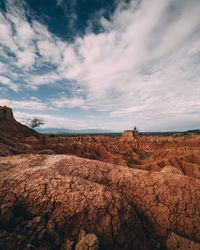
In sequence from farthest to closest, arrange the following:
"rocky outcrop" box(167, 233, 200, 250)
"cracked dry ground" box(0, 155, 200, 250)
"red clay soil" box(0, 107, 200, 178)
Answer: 1. "red clay soil" box(0, 107, 200, 178)
2. "rocky outcrop" box(167, 233, 200, 250)
3. "cracked dry ground" box(0, 155, 200, 250)

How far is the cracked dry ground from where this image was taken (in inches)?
69.8

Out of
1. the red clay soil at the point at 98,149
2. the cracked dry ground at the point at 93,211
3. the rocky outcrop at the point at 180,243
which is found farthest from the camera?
the red clay soil at the point at 98,149

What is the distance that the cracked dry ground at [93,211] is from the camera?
5.82 ft

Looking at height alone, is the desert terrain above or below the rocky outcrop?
above

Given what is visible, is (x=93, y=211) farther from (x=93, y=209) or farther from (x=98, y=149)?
(x=98, y=149)

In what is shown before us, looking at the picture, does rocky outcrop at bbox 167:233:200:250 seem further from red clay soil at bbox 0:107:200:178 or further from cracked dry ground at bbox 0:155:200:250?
red clay soil at bbox 0:107:200:178

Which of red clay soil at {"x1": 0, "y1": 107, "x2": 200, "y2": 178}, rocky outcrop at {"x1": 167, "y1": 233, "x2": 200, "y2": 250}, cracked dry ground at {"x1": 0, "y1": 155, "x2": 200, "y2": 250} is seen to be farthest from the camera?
red clay soil at {"x1": 0, "y1": 107, "x2": 200, "y2": 178}

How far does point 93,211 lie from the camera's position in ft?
6.86

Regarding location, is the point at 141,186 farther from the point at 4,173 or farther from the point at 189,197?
the point at 4,173

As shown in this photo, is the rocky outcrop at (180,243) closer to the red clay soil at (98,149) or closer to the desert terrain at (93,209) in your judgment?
the desert terrain at (93,209)

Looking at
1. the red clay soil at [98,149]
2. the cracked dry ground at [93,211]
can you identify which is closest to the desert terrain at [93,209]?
the cracked dry ground at [93,211]

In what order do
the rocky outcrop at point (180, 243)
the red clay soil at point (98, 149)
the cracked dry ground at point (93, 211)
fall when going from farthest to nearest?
the red clay soil at point (98, 149), the rocky outcrop at point (180, 243), the cracked dry ground at point (93, 211)

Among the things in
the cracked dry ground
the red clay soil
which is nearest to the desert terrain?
the cracked dry ground

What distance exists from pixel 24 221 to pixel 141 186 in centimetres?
262
